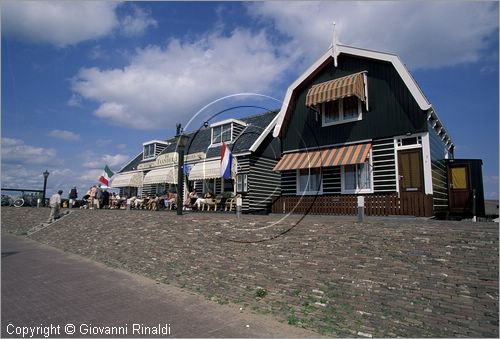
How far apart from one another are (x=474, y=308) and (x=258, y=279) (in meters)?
4.54

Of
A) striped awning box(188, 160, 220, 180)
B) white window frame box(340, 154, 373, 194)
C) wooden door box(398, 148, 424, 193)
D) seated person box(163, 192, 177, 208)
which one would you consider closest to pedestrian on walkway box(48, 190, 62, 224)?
seated person box(163, 192, 177, 208)

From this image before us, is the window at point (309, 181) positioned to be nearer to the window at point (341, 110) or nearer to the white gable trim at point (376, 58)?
the window at point (341, 110)

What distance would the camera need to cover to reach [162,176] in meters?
25.1

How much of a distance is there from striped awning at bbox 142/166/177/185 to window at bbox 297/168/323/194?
36.3ft

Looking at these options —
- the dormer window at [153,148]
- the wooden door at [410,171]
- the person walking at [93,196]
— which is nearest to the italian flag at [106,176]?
the dormer window at [153,148]

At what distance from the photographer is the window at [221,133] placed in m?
22.8

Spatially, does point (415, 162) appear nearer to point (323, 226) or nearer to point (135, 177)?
point (323, 226)

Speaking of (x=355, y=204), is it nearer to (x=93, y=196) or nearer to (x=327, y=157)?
(x=327, y=157)

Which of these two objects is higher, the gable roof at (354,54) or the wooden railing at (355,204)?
the gable roof at (354,54)

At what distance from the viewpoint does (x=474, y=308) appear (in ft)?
17.6

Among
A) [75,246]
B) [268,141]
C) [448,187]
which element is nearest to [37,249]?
[75,246]

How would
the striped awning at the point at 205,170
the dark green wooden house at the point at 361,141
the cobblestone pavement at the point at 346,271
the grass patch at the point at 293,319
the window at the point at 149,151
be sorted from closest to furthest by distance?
the cobblestone pavement at the point at 346,271
the grass patch at the point at 293,319
the dark green wooden house at the point at 361,141
the striped awning at the point at 205,170
the window at the point at 149,151

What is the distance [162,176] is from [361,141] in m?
16.3

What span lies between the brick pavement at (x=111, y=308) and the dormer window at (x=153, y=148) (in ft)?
64.8
